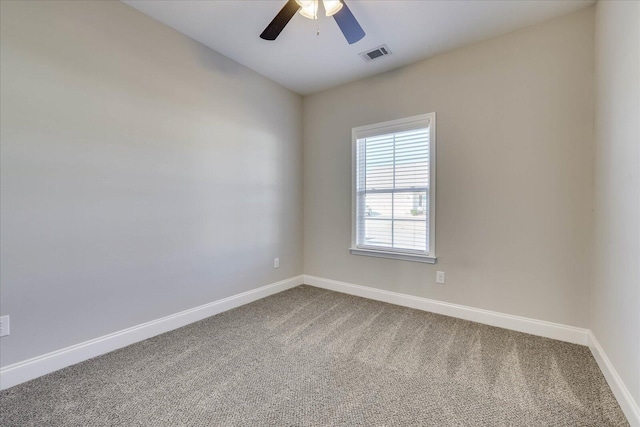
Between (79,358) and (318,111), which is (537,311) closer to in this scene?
(318,111)

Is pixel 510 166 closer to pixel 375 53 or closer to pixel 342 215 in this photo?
pixel 375 53

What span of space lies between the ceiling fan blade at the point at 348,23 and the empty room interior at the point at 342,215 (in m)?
0.01

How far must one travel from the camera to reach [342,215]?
356 centimetres

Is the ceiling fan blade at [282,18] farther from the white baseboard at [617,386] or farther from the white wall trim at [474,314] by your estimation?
the white baseboard at [617,386]

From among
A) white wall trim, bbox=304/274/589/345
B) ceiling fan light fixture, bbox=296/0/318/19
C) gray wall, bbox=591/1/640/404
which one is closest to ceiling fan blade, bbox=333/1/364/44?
ceiling fan light fixture, bbox=296/0/318/19

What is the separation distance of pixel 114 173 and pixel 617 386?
3570 millimetres

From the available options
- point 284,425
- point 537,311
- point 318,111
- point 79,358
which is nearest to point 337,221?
point 318,111

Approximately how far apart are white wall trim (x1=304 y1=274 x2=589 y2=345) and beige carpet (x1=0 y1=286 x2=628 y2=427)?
0.09m

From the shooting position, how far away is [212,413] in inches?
58.3

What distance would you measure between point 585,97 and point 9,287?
13.9ft

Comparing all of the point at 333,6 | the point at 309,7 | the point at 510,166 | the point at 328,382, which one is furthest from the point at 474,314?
the point at 309,7

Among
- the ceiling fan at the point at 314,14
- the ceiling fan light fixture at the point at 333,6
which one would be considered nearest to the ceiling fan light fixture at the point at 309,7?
the ceiling fan at the point at 314,14

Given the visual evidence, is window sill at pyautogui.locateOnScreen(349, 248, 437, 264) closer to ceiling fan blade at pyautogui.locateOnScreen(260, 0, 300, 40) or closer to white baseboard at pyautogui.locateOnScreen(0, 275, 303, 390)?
white baseboard at pyautogui.locateOnScreen(0, 275, 303, 390)

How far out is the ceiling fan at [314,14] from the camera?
1.77 metres
